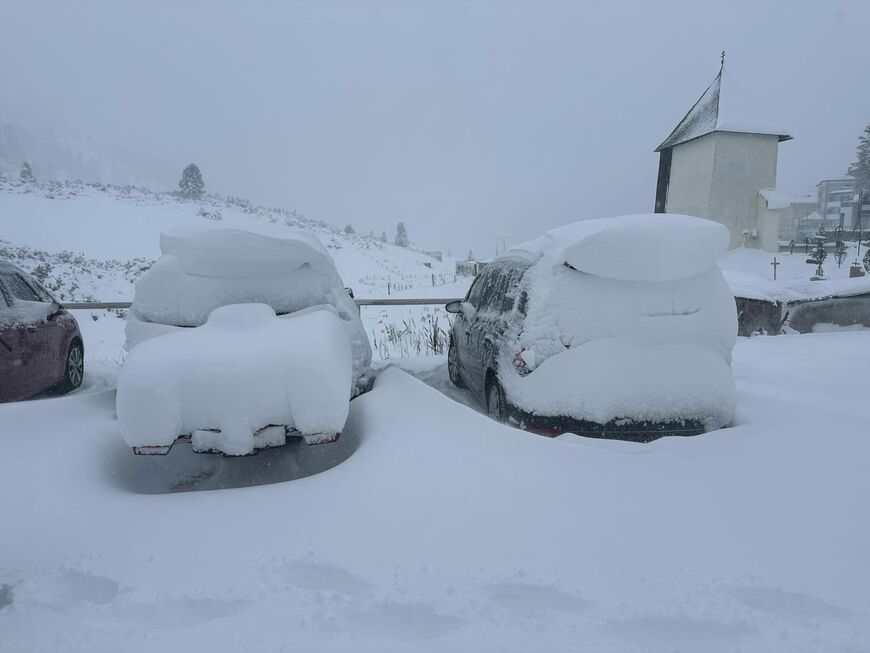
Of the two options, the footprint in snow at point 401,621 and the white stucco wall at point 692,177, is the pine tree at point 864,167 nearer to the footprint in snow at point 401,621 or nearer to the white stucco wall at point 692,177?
the white stucco wall at point 692,177

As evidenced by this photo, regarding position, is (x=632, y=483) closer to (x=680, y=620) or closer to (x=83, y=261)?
(x=680, y=620)

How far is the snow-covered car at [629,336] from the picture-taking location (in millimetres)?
3564

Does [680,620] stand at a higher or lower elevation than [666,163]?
lower

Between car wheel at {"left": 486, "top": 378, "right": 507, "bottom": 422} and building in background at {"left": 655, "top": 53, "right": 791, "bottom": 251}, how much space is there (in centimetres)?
2699

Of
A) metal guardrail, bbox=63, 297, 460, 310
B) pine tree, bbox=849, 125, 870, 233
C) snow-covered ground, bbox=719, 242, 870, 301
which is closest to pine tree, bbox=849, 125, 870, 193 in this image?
pine tree, bbox=849, 125, 870, 233

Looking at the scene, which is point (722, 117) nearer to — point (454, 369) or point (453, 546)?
point (454, 369)

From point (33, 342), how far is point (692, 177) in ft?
101

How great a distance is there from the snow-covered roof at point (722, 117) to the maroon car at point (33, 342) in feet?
95.8

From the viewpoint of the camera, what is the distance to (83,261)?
72.7 ft

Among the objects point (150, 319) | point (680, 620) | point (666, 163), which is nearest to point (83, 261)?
point (150, 319)

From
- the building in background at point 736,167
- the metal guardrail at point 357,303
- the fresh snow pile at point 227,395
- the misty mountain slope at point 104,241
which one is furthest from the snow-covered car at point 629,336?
the building in background at point 736,167

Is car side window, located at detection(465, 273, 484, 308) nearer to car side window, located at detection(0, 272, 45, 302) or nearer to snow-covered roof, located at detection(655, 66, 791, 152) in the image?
car side window, located at detection(0, 272, 45, 302)

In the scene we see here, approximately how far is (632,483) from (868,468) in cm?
157

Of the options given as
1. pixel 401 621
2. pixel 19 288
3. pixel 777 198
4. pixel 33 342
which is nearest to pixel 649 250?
pixel 401 621
